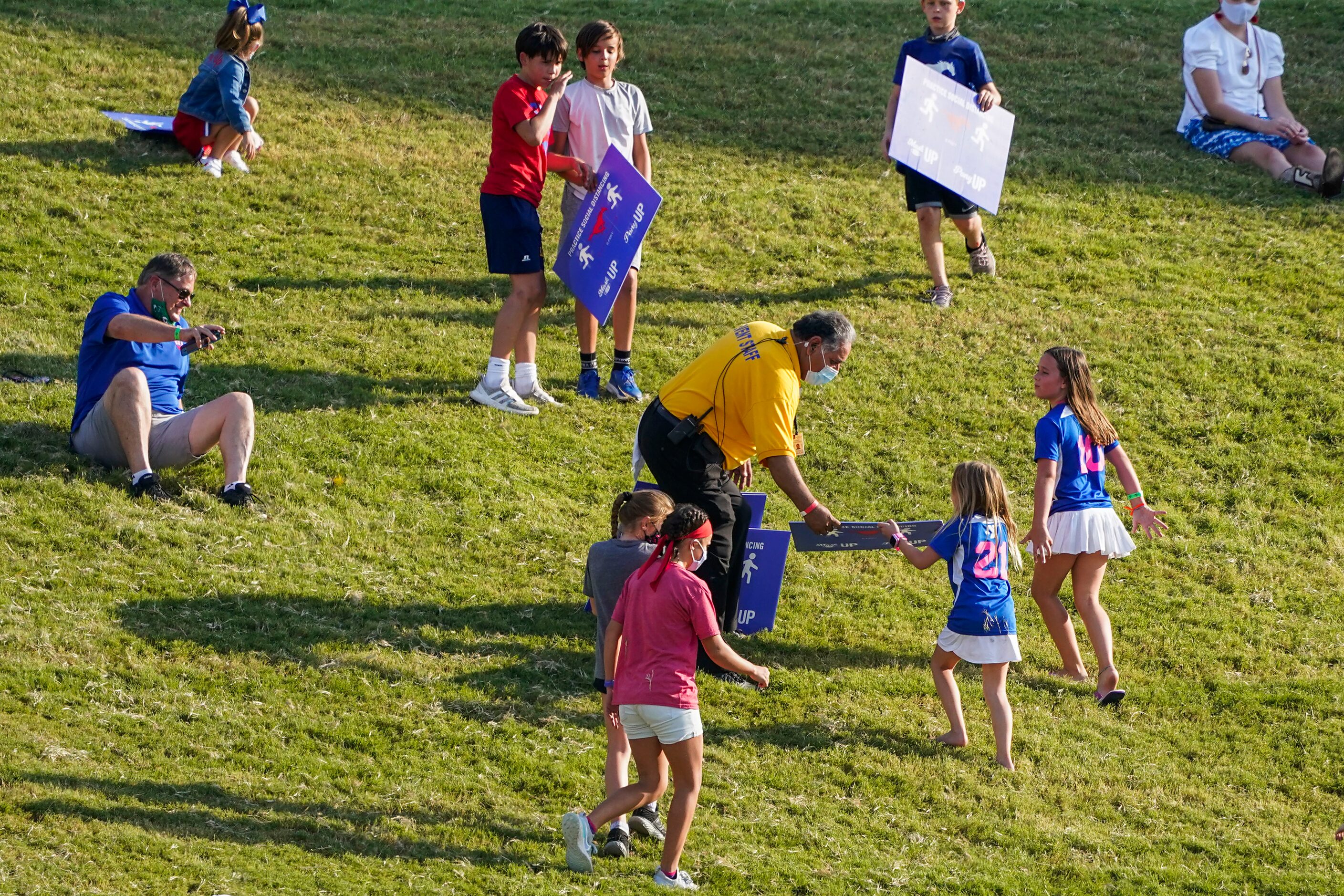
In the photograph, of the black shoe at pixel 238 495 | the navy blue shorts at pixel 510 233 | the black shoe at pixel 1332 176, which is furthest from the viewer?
the black shoe at pixel 1332 176

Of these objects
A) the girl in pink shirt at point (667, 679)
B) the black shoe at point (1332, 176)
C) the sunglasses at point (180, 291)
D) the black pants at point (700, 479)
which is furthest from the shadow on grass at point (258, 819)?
the black shoe at point (1332, 176)

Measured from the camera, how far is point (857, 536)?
706 cm

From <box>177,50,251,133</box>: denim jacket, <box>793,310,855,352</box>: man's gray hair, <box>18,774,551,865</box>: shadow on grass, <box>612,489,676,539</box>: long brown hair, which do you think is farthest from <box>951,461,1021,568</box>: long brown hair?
<box>177,50,251,133</box>: denim jacket

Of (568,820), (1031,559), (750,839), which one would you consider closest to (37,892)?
(568,820)

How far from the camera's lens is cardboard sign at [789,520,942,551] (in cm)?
700

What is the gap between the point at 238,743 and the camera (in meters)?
6.26

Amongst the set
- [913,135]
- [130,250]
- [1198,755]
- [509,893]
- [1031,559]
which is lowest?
[509,893]

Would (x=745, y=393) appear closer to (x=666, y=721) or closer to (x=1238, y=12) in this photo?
(x=666, y=721)

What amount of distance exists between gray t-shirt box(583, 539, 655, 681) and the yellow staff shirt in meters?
0.89

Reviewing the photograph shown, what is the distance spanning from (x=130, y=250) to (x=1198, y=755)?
8.10 metres

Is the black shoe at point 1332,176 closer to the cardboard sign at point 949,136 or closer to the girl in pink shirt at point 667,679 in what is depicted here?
the cardboard sign at point 949,136

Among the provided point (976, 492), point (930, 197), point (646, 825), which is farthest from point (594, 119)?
point (646, 825)

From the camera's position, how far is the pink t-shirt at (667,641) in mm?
5551

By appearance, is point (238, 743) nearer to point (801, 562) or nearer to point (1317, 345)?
point (801, 562)
